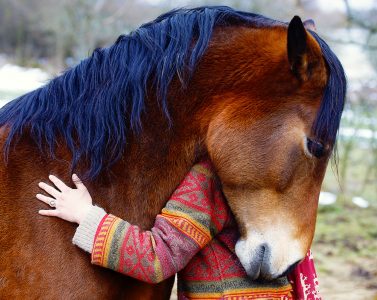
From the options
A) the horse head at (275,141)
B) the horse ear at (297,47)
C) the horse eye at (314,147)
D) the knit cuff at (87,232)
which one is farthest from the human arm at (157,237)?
the horse ear at (297,47)

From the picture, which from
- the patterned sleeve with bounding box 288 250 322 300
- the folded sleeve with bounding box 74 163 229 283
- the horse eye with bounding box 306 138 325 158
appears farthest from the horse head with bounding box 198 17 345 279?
the patterned sleeve with bounding box 288 250 322 300

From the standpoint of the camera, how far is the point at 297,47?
186 cm

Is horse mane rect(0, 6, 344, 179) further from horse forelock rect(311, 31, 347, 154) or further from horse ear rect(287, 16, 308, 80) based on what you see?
horse ear rect(287, 16, 308, 80)

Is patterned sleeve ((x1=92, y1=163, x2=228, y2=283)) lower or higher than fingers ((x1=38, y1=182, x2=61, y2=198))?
lower

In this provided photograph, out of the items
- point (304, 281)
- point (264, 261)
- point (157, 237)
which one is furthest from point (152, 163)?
point (304, 281)

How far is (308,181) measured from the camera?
1940 mm

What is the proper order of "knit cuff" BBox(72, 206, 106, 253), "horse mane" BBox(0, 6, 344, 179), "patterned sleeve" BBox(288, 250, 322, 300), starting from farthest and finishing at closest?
"patterned sleeve" BBox(288, 250, 322, 300)
"horse mane" BBox(0, 6, 344, 179)
"knit cuff" BBox(72, 206, 106, 253)

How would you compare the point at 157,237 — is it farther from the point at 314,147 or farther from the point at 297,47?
the point at 297,47

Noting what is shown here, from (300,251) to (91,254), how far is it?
74cm

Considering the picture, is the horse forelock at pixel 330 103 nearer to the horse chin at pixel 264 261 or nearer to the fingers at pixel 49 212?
the horse chin at pixel 264 261

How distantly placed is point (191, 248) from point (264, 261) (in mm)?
264

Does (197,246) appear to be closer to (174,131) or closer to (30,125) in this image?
(174,131)

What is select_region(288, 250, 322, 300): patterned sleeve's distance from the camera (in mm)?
2133

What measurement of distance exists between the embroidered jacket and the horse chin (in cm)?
9
